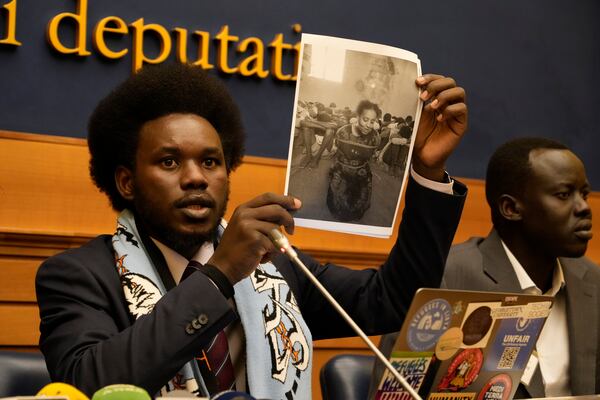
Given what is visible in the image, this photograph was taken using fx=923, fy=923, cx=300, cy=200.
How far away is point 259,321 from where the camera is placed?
6.16ft

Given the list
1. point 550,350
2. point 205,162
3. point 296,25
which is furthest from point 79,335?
point 296,25

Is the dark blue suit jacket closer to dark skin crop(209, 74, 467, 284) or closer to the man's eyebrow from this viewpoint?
dark skin crop(209, 74, 467, 284)

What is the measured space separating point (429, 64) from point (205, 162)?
239 cm

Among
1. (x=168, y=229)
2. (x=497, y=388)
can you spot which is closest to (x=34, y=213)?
(x=168, y=229)

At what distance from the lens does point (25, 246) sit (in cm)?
306

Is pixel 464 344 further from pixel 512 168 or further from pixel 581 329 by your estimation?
pixel 512 168

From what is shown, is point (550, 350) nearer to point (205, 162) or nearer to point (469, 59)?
point (205, 162)

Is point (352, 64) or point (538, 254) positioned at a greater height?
point (352, 64)

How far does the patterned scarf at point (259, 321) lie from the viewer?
1772 millimetres

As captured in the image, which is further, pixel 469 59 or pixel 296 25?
pixel 469 59

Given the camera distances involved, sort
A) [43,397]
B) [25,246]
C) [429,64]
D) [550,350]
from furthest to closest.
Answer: [429,64] < [25,246] < [550,350] < [43,397]

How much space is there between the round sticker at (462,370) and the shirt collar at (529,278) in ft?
4.18

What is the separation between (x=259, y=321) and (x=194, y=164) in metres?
0.35

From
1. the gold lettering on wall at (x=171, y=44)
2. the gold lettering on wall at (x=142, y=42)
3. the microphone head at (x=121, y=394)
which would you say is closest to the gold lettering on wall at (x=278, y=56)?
the gold lettering on wall at (x=171, y=44)
